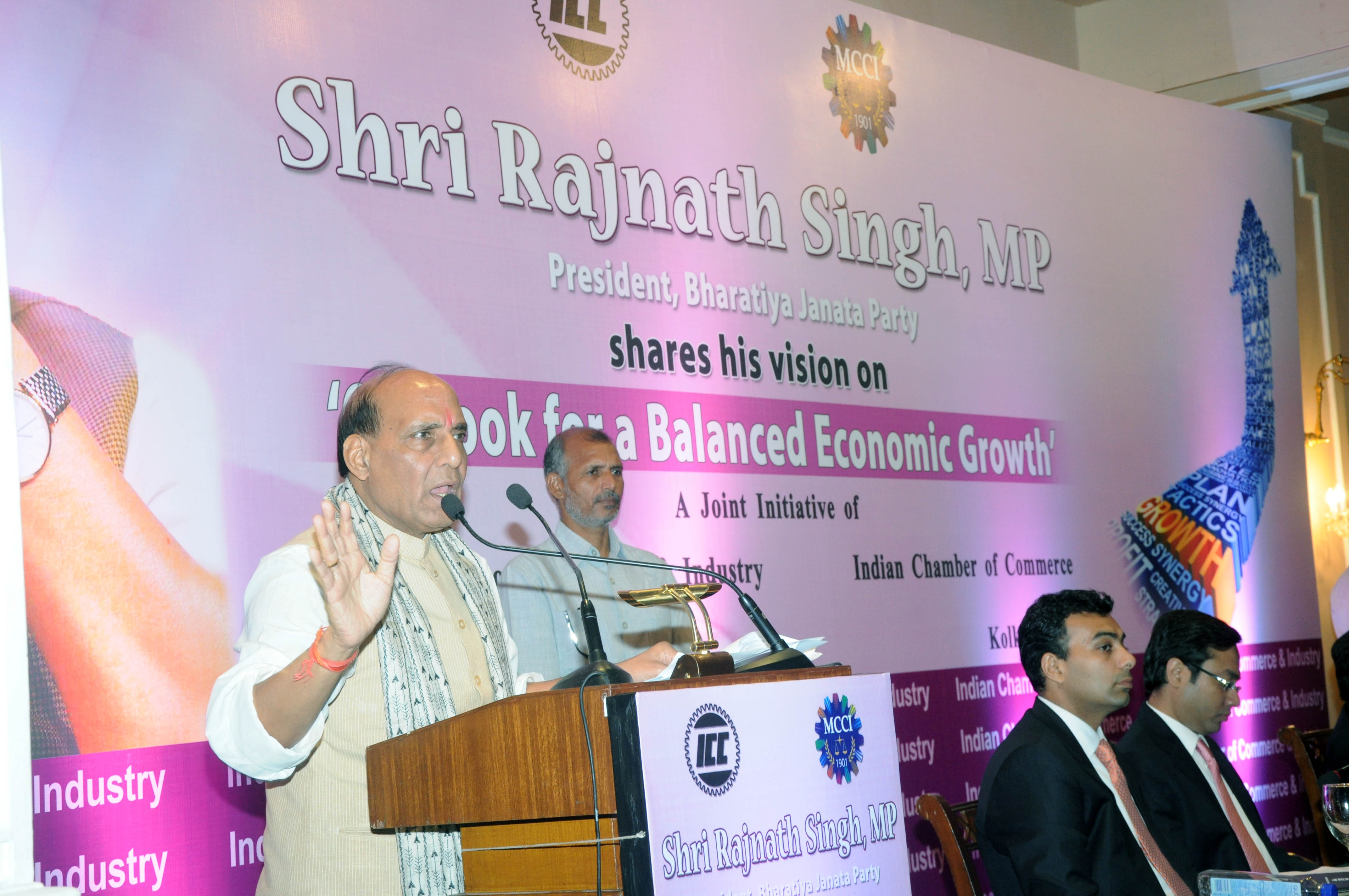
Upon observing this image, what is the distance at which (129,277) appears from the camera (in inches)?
119

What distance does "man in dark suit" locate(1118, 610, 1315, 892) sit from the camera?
3.40 meters

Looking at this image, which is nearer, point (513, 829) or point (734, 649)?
point (513, 829)

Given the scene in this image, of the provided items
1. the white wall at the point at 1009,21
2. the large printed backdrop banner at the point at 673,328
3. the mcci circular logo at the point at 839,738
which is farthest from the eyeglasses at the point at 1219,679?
the white wall at the point at 1009,21

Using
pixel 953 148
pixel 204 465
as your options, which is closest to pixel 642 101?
pixel 953 148

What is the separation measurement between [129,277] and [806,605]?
2.29 m

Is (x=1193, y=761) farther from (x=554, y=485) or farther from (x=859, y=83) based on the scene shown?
(x=859, y=83)

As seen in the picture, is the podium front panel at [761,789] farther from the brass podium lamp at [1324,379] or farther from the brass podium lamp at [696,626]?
the brass podium lamp at [1324,379]

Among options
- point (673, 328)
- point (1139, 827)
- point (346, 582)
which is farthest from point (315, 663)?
point (673, 328)

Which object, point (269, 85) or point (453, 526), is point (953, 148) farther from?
point (453, 526)

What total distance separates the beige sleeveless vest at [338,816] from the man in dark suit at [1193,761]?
74.8 inches

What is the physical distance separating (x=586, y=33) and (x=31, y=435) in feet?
6.64

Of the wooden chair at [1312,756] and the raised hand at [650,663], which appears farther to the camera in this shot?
the wooden chair at [1312,756]

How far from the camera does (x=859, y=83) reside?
16.1 ft

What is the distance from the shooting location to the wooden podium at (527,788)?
182 centimetres
